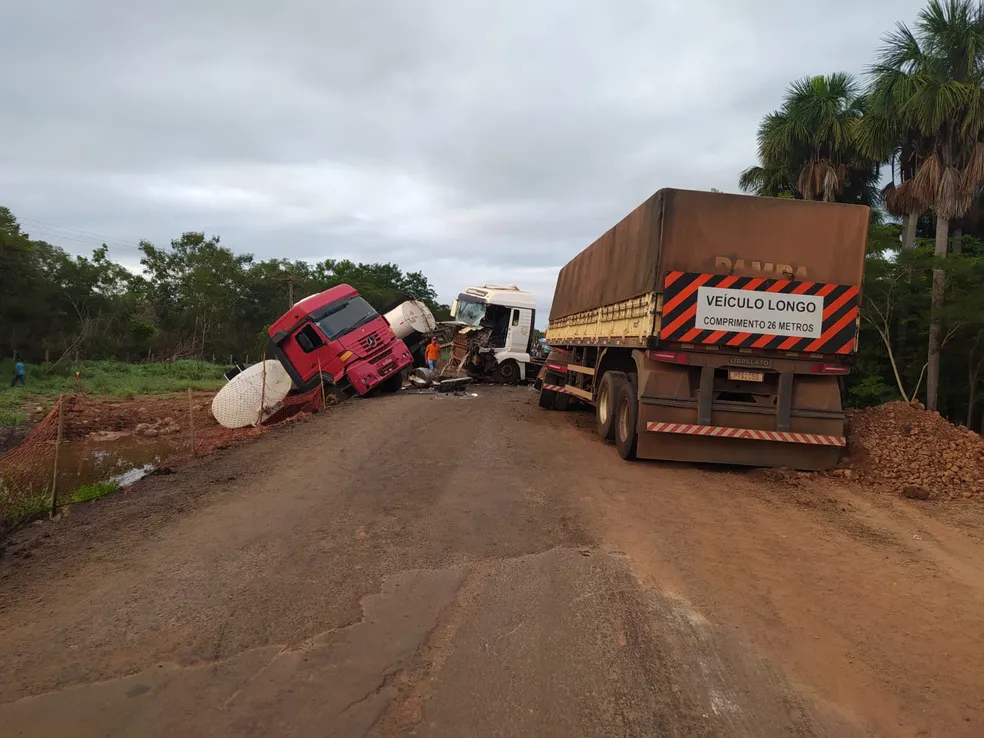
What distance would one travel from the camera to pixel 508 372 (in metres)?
21.9

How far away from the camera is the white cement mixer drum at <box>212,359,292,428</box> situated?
47.3 feet

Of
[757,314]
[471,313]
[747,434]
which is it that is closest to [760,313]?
[757,314]

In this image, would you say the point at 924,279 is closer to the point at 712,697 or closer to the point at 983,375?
the point at 983,375

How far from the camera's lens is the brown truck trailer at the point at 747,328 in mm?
7832

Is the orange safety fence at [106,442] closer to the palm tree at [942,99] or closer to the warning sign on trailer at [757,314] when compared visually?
the warning sign on trailer at [757,314]

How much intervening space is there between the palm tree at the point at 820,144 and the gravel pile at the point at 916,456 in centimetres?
1474

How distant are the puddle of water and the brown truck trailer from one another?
7.14 meters

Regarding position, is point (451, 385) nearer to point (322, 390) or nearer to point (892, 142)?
point (322, 390)

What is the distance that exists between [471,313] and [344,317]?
6.78 meters

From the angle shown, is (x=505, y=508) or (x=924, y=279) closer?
(x=505, y=508)

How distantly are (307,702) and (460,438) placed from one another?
717cm

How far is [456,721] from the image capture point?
2.87 metres

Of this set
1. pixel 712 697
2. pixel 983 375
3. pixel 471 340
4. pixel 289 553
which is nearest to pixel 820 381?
pixel 712 697

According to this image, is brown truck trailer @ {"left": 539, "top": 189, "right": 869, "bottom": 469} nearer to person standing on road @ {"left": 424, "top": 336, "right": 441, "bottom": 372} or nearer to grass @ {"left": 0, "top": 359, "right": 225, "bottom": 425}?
person standing on road @ {"left": 424, "top": 336, "right": 441, "bottom": 372}
